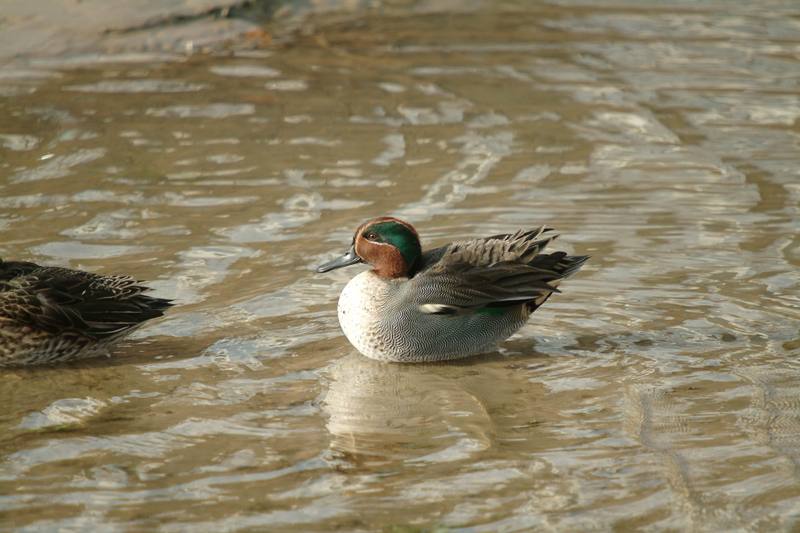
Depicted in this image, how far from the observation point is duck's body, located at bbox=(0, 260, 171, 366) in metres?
6.73

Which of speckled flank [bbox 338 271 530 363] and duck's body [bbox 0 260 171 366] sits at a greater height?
duck's body [bbox 0 260 171 366]

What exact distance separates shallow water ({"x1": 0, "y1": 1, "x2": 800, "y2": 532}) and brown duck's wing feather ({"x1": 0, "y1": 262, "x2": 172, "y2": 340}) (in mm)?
244

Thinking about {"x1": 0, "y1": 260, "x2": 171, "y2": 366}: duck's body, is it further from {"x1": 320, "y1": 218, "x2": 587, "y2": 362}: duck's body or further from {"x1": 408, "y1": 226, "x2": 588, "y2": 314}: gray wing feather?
{"x1": 408, "y1": 226, "x2": 588, "y2": 314}: gray wing feather

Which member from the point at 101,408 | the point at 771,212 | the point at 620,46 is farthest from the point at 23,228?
the point at 620,46

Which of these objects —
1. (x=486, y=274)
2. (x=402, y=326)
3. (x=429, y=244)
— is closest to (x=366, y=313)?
(x=402, y=326)

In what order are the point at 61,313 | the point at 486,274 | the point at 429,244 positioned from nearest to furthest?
the point at 61,313 < the point at 486,274 < the point at 429,244

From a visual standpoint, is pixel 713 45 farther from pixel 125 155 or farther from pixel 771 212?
pixel 125 155

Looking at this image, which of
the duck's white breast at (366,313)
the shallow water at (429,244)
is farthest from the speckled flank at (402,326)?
the shallow water at (429,244)

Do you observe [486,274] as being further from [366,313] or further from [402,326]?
[366,313]

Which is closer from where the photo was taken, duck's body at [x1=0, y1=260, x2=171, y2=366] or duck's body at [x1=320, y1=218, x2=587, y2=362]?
duck's body at [x1=0, y1=260, x2=171, y2=366]

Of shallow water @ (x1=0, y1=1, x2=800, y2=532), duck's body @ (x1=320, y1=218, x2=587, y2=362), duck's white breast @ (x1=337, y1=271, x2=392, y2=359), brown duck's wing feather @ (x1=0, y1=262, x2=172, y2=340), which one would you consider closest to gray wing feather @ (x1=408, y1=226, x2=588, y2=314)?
duck's body @ (x1=320, y1=218, x2=587, y2=362)

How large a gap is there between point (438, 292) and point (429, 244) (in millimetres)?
1646

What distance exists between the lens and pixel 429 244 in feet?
28.0

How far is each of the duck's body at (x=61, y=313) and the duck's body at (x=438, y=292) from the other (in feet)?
3.75
